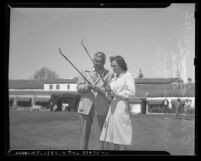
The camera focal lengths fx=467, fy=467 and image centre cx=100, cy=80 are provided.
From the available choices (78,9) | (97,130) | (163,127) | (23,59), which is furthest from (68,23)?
(163,127)

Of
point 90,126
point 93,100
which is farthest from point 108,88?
point 90,126

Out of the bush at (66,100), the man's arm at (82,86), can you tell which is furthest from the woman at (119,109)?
the bush at (66,100)

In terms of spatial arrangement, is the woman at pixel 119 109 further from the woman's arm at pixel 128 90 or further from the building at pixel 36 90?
the building at pixel 36 90

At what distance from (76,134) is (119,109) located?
0.67 metres

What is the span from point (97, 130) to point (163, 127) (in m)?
0.89

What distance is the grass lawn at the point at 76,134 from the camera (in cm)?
626

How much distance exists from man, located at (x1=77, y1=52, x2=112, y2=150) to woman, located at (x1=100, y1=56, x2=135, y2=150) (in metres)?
0.08

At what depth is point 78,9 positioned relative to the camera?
20.5 ft

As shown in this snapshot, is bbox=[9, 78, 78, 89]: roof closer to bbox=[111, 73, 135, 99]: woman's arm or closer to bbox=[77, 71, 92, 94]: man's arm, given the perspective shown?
bbox=[77, 71, 92, 94]: man's arm

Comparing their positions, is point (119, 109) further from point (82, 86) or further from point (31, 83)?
point (31, 83)

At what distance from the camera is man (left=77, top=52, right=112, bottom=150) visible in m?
6.24

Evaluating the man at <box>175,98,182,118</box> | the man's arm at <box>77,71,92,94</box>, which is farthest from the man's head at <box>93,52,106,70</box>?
the man at <box>175,98,182,118</box>

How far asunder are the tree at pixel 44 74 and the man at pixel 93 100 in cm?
38
